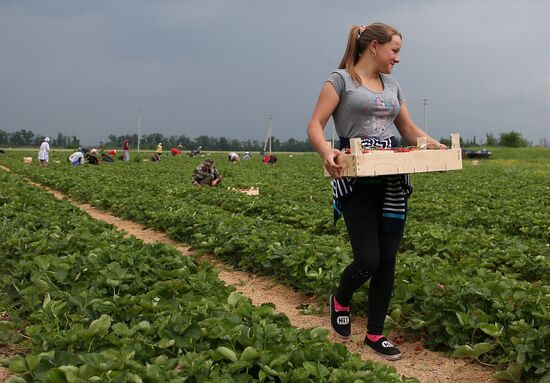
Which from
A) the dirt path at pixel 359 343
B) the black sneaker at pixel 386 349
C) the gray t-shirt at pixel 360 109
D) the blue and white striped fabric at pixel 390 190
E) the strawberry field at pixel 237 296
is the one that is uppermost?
the gray t-shirt at pixel 360 109

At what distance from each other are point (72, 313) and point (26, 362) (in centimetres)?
98

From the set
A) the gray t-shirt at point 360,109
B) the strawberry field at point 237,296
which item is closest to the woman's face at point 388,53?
the gray t-shirt at point 360,109

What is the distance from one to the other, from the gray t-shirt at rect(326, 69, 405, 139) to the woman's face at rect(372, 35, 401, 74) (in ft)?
0.51

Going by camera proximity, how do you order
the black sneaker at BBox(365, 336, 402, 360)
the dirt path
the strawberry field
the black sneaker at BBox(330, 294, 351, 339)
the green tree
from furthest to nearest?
the green tree → the black sneaker at BBox(330, 294, 351, 339) → the black sneaker at BBox(365, 336, 402, 360) → the dirt path → the strawberry field

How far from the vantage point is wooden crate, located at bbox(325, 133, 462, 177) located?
2.98 metres

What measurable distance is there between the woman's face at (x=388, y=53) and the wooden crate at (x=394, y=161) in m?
0.49

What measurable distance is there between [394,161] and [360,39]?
0.79m

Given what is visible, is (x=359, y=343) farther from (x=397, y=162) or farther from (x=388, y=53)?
(x=388, y=53)

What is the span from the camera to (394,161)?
311 cm

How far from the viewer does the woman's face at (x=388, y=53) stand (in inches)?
129

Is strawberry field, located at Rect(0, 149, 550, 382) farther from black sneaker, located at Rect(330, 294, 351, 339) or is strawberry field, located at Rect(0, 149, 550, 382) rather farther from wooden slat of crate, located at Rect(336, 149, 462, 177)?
wooden slat of crate, located at Rect(336, 149, 462, 177)

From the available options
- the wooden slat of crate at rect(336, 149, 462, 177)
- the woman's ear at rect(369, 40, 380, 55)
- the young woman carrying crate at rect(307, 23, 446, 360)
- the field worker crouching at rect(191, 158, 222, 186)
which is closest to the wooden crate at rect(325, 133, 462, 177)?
the wooden slat of crate at rect(336, 149, 462, 177)

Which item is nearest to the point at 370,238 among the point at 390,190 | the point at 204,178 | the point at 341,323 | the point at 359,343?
the point at 390,190

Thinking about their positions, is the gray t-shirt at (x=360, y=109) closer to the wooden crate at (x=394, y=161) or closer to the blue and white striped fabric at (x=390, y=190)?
the blue and white striped fabric at (x=390, y=190)
